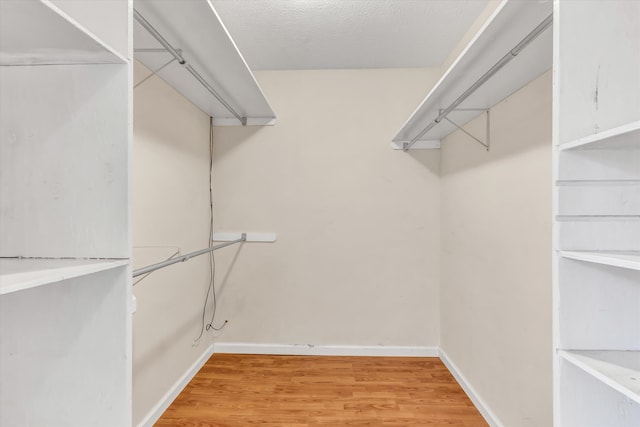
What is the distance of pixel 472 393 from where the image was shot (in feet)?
7.00

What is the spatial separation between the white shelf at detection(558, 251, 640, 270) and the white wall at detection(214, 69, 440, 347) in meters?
2.01

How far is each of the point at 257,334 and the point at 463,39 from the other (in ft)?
9.38

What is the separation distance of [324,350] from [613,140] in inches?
101

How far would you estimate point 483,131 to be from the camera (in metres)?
2.03

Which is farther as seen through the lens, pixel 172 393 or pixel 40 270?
pixel 172 393

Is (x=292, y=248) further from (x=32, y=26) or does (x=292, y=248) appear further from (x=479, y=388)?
(x=32, y=26)

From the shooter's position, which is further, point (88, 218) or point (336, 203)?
point (336, 203)

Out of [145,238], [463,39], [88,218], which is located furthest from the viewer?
[463,39]

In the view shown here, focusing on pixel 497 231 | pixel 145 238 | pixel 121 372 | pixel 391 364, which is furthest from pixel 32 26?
pixel 391 364

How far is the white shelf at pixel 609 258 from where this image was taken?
664 mm

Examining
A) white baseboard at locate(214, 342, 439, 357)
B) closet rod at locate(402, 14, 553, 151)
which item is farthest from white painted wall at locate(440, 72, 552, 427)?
white baseboard at locate(214, 342, 439, 357)

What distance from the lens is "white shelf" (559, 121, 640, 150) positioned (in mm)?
655

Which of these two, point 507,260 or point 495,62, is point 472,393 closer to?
point 507,260

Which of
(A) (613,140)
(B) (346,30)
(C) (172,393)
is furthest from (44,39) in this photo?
(C) (172,393)
